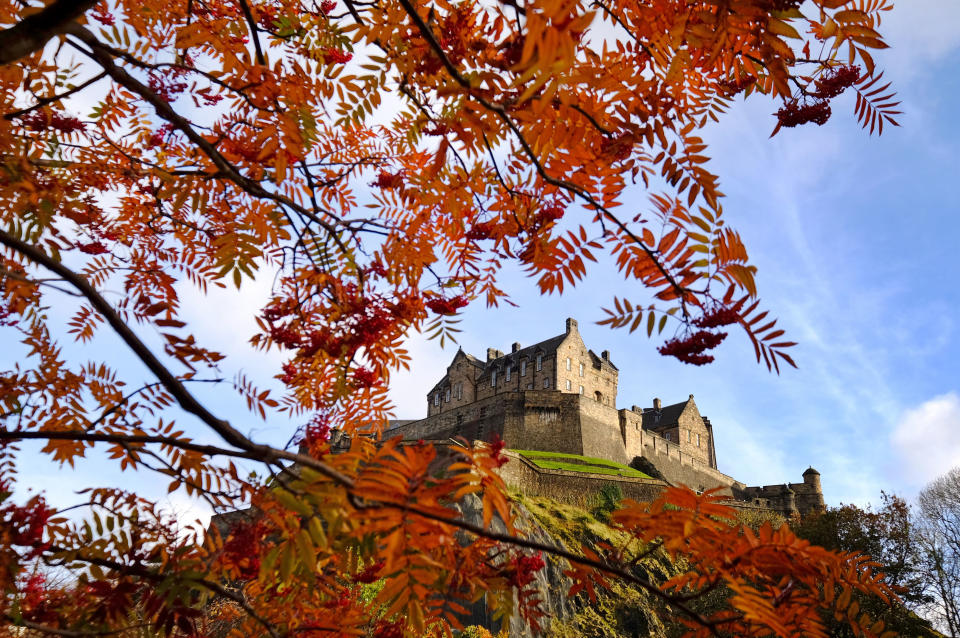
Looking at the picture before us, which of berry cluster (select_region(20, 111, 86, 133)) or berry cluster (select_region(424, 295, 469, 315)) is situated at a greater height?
berry cluster (select_region(20, 111, 86, 133))

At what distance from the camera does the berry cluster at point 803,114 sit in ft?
11.0

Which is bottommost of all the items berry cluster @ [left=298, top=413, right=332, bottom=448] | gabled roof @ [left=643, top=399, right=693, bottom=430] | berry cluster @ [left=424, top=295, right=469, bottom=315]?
berry cluster @ [left=298, top=413, right=332, bottom=448]

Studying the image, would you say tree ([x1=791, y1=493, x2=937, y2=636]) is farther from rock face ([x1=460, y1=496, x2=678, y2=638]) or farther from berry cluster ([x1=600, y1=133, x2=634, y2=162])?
berry cluster ([x1=600, y1=133, x2=634, y2=162])

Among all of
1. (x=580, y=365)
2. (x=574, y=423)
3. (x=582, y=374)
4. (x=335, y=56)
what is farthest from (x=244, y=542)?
(x=580, y=365)

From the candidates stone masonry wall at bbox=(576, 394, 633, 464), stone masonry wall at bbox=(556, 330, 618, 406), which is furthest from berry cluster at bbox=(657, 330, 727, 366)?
stone masonry wall at bbox=(556, 330, 618, 406)

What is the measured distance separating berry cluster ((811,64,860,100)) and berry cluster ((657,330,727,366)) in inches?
72.9

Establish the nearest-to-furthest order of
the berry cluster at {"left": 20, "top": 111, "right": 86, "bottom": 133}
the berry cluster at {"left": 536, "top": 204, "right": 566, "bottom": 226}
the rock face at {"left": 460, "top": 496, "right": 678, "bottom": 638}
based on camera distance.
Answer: the berry cluster at {"left": 536, "top": 204, "right": 566, "bottom": 226} < the berry cluster at {"left": 20, "top": 111, "right": 86, "bottom": 133} < the rock face at {"left": 460, "top": 496, "right": 678, "bottom": 638}

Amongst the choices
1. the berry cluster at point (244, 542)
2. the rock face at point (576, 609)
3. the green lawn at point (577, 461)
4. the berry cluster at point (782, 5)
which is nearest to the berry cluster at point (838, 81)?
the berry cluster at point (782, 5)

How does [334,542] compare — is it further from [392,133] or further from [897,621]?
[897,621]

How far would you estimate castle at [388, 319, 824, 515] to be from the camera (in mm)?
36000

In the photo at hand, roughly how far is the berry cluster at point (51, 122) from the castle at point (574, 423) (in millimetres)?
22964

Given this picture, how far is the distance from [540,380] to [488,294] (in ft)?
128

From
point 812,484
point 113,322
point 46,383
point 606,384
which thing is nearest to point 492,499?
point 113,322

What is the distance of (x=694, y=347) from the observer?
8.00 ft
